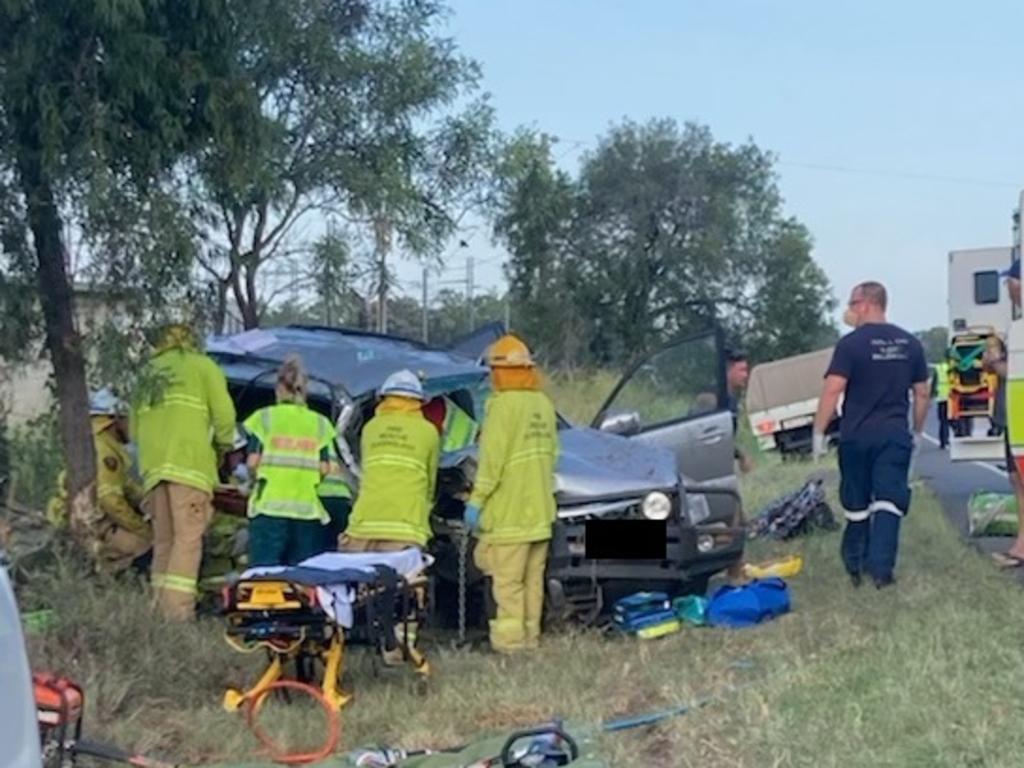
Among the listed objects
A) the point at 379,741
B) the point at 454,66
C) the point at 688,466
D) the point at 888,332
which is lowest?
the point at 379,741

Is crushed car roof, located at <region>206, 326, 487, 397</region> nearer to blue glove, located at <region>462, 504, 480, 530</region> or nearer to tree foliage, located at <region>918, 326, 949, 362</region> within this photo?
blue glove, located at <region>462, 504, 480, 530</region>

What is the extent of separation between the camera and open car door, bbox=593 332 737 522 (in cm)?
1055

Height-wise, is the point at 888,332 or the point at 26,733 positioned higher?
the point at 888,332

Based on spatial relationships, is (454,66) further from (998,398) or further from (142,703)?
(142,703)

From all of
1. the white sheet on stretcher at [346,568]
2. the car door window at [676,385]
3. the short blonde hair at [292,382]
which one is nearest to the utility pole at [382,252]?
the car door window at [676,385]

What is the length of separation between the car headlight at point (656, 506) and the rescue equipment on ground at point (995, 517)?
14.5 feet

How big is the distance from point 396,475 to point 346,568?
4.67 feet

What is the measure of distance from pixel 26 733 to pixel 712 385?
7.98m

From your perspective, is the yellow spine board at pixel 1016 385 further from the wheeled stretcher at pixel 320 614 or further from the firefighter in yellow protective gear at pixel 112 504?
the firefighter in yellow protective gear at pixel 112 504

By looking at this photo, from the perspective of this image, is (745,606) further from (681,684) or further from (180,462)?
(180,462)

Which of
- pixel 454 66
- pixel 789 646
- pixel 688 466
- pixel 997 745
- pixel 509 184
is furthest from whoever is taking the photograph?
pixel 509 184

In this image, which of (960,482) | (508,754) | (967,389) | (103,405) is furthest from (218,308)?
(960,482)

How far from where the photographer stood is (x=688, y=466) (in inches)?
416

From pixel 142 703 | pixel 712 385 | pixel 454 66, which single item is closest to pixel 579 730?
pixel 142 703
